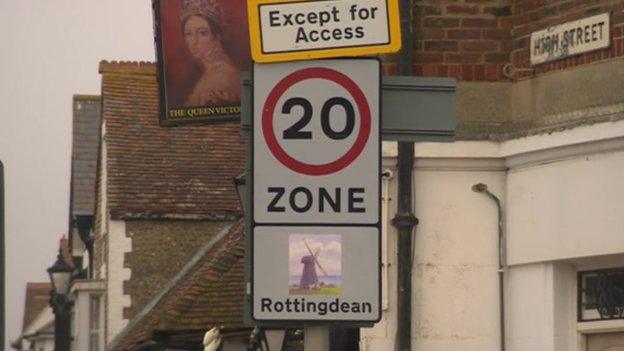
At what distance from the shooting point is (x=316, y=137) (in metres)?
7.24

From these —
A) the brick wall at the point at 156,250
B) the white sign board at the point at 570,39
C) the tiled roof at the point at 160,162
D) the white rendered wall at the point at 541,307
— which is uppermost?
the tiled roof at the point at 160,162

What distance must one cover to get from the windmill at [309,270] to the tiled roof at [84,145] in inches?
1175

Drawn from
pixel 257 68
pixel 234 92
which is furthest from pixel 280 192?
pixel 234 92

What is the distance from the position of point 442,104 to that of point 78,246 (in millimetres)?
31833

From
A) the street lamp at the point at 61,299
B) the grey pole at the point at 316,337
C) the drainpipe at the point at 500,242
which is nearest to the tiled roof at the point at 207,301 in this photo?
the street lamp at the point at 61,299

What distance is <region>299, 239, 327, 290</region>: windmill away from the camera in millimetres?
7066

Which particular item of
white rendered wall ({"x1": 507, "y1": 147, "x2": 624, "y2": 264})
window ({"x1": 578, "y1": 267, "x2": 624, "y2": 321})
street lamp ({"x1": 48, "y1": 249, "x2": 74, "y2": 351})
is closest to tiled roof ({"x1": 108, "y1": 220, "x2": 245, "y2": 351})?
street lamp ({"x1": 48, "y1": 249, "x2": 74, "y2": 351})

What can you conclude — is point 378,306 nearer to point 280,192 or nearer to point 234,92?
point 280,192

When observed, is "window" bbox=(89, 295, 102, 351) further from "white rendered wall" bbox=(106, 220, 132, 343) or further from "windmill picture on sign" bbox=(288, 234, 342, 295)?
"windmill picture on sign" bbox=(288, 234, 342, 295)

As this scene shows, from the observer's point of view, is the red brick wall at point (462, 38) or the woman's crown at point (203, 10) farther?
the woman's crown at point (203, 10)

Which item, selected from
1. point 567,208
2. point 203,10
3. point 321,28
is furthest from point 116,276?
point 321,28

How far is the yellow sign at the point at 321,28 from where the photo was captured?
23.9 ft

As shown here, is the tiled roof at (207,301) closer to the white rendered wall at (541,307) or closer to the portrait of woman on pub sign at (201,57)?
the portrait of woman on pub sign at (201,57)

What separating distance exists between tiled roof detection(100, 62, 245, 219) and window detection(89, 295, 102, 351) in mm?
2118
